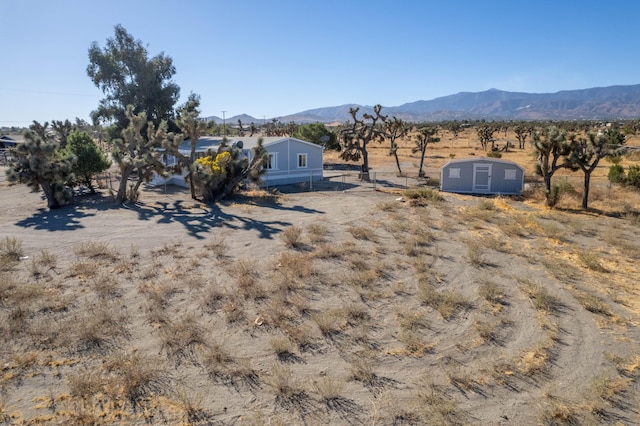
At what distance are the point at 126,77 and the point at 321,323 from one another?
40.3 meters

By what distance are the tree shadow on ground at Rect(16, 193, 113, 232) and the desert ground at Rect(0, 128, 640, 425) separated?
0.45 metres

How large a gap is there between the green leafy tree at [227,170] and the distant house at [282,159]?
5197 mm

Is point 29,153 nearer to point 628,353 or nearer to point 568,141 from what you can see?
point 628,353

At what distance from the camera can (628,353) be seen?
8.30 metres

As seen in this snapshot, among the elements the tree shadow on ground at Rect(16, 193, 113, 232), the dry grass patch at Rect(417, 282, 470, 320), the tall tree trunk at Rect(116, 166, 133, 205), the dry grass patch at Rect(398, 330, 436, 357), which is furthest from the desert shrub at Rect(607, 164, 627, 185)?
the tree shadow on ground at Rect(16, 193, 113, 232)

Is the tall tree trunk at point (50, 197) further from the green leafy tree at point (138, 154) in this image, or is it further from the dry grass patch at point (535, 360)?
the dry grass patch at point (535, 360)

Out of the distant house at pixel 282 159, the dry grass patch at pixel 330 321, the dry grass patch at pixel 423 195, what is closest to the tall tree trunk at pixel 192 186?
the distant house at pixel 282 159

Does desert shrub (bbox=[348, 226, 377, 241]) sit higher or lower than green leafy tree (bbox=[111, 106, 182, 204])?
lower

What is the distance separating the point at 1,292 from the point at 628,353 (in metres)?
14.1

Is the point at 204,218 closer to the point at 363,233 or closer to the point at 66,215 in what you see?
the point at 66,215

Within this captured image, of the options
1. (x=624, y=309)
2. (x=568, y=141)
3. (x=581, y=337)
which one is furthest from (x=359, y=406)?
(x=568, y=141)

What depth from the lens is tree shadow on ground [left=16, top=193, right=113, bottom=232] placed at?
18.6 m

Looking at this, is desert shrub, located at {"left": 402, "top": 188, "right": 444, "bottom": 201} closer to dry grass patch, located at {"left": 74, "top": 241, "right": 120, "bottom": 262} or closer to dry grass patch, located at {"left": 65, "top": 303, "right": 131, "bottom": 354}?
dry grass patch, located at {"left": 74, "top": 241, "right": 120, "bottom": 262}

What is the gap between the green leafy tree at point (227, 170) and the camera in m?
24.5
